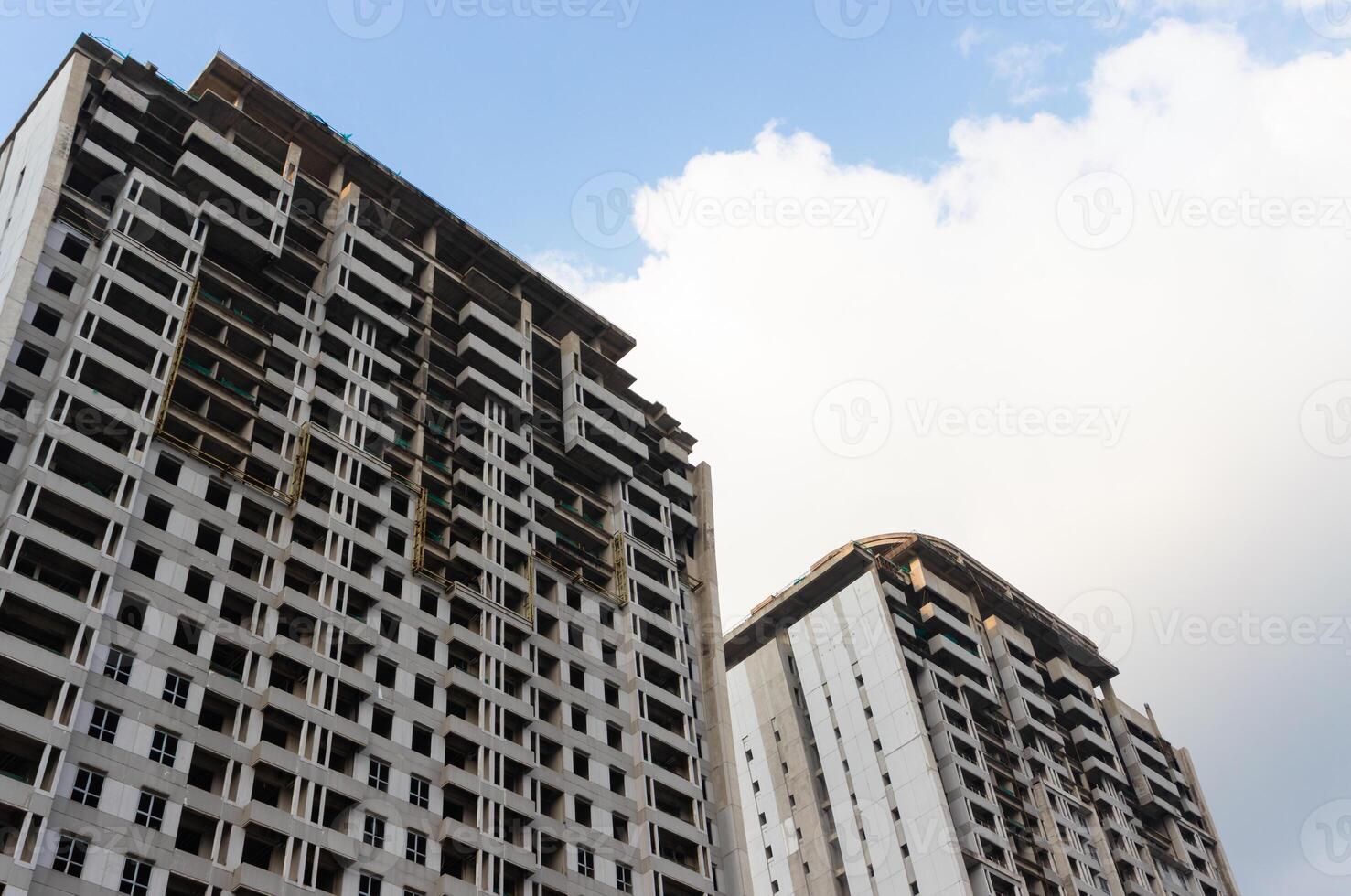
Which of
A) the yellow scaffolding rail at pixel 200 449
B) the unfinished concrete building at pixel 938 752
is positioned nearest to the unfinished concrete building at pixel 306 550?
the yellow scaffolding rail at pixel 200 449

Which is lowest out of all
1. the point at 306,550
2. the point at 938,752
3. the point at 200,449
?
the point at 306,550

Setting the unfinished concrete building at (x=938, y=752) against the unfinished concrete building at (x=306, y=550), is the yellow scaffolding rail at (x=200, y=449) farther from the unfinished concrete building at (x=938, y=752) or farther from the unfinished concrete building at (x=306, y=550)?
the unfinished concrete building at (x=938, y=752)

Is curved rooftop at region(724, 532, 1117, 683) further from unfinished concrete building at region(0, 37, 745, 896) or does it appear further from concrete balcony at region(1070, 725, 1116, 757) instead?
unfinished concrete building at region(0, 37, 745, 896)

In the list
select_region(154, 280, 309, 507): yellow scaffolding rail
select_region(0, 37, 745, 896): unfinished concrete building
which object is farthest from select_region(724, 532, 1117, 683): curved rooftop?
select_region(154, 280, 309, 507): yellow scaffolding rail

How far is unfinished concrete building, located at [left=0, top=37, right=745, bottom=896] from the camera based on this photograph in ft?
156

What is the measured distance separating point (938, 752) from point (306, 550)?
53.1 meters

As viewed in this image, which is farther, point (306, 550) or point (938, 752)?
point (938, 752)

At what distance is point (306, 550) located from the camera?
57781 millimetres

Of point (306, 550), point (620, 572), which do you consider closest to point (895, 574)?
point (620, 572)

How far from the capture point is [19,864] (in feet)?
134

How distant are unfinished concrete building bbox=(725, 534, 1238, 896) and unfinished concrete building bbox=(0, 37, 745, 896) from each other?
79.1 feet

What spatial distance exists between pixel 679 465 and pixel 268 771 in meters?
41.8

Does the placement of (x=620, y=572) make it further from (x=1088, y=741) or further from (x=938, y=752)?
(x=1088, y=741)

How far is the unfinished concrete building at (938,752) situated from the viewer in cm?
9288
